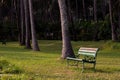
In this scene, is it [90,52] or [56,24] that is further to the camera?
[56,24]

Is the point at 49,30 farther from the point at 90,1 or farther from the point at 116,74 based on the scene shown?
the point at 116,74

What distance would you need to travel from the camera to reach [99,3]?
83.9 m

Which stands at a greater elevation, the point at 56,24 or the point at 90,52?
the point at 56,24

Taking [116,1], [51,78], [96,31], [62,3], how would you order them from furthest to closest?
[96,31], [116,1], [62,3], [51,78]

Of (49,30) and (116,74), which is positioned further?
(49,30)

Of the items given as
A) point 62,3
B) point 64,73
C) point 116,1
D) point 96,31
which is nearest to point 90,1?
point 96,31

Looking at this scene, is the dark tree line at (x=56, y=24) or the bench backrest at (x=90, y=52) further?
the dark tree line at (x=56, y=24)

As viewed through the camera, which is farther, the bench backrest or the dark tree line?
the dark tree line

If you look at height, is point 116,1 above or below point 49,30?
above

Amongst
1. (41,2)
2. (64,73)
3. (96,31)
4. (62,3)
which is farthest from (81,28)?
(64,73)

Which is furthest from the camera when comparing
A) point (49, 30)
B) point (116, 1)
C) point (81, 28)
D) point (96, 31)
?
point (49, 30)

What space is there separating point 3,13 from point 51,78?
7342 centimetres

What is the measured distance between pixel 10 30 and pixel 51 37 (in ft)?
23.2

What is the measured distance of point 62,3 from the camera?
74.2 ft
